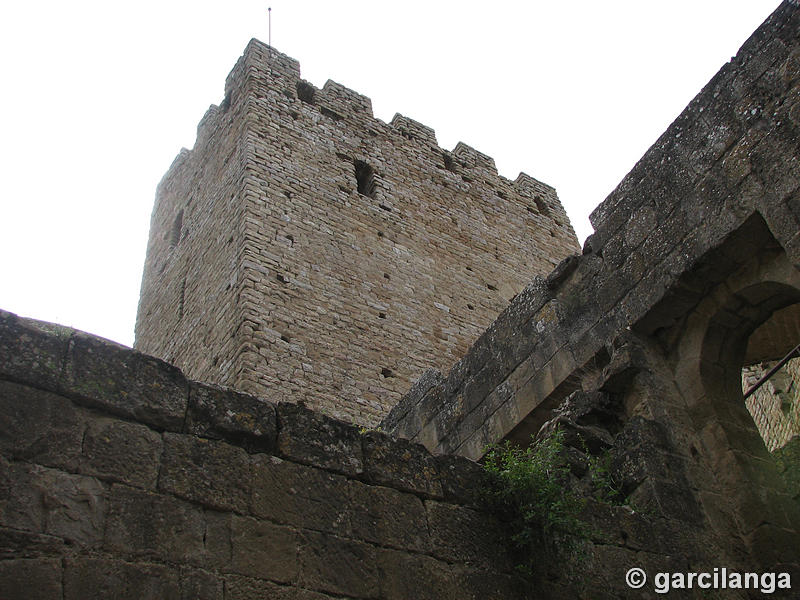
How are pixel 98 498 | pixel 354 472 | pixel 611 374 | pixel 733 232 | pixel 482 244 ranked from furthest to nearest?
pixel 482 244 → pixel 611 374 → pixel 733 232 → pixel 354 472 → pixel 98 498

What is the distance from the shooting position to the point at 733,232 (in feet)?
16.0

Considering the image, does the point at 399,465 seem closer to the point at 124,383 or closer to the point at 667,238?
the point at 124,383

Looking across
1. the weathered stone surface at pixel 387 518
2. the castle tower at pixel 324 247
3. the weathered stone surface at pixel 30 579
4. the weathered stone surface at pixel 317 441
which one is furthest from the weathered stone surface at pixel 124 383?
the castle tower at pixel 324 247

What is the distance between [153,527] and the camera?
305 centimetres

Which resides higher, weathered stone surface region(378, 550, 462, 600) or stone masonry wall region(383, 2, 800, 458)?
stone masonry wall region(383, 2, 800, 458)

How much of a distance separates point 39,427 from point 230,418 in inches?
30.4

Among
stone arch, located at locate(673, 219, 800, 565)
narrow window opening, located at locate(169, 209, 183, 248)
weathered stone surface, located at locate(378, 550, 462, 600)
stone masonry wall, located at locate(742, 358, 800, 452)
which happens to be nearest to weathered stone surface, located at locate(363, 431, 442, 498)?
weathered stone surface, located at locate(378, 550, 462, 600)

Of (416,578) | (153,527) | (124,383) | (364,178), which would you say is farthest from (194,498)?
(364,178)

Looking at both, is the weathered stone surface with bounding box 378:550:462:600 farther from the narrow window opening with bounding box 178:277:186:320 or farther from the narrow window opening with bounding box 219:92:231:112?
the narrow window opening with bounding box 219:92:231:112

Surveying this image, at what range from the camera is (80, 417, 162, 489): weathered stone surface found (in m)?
3.09

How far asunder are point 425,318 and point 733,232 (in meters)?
6.87

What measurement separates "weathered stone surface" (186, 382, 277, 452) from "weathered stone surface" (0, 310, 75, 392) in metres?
0.56

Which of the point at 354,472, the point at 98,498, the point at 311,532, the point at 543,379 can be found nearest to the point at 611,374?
the point at 543,379

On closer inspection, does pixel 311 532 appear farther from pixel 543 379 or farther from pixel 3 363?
pixel 543 379
